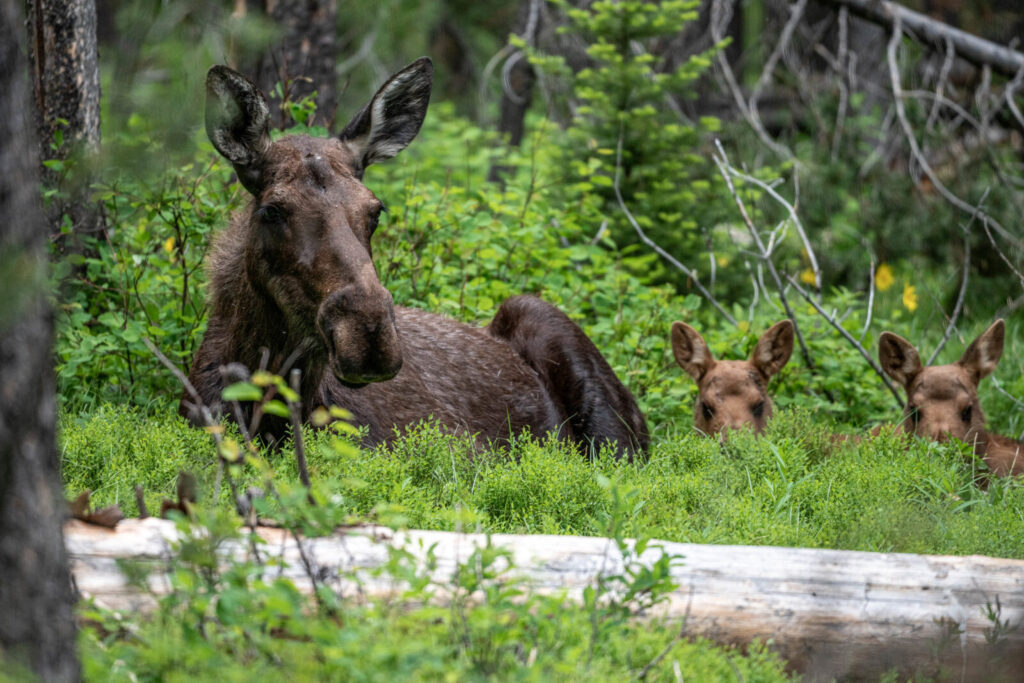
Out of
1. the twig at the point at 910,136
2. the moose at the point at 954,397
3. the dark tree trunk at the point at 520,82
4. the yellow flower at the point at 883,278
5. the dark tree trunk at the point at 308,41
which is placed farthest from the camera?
the dark tree trunk at the point at 520,82

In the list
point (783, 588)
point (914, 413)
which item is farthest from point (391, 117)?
point (914, 413)

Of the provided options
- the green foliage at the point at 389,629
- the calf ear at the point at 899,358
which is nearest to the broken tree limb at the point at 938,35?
the calf ear at the point at 899,358

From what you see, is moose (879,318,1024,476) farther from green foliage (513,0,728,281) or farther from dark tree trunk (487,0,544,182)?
dark tree trunk (487,0,544,182)

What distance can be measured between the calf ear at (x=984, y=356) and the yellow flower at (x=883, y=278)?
11.3 ft

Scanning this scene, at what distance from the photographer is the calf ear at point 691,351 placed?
7398mm

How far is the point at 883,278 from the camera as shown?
1075cm

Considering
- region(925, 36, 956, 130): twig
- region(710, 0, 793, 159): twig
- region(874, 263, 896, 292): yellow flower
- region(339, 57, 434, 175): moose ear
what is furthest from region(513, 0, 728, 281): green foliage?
region(339, 57, 434, 175): moose ear

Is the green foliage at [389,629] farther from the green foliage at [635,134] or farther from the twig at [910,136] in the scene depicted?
the twig at [910,136]

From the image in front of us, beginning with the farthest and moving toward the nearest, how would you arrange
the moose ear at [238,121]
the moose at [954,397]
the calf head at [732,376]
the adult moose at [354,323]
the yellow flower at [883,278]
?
the yellow flower at [883,278]
the calf head at [732,376]
the moose at [954,397]
the moose ear at [238,121]
the adult moose at [354,323]

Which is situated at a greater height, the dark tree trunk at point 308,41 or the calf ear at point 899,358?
the dark tree trunk at point 308,41

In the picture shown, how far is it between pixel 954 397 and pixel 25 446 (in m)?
5.90

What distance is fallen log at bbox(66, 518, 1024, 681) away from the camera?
3.45m

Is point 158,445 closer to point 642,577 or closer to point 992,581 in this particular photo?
point 642,577

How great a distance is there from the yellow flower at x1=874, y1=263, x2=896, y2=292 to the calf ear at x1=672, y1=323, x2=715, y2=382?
393 centimetres
